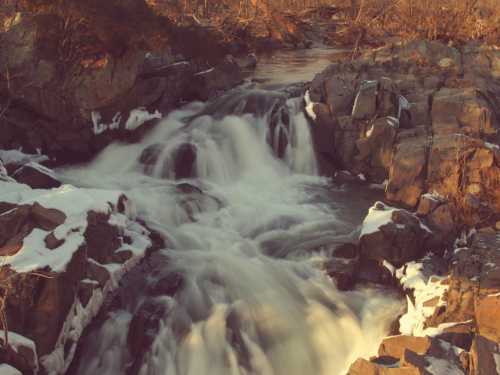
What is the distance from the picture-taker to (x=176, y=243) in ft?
28.1

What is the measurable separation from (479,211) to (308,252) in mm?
2948

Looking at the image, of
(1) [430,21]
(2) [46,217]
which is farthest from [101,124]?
(1) [430,21]

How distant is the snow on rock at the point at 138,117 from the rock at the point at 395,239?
6.65 m

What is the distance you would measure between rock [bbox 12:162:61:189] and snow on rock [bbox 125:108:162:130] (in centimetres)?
298

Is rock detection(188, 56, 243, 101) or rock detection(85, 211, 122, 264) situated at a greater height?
rock detection(188, 56, 243, 101)

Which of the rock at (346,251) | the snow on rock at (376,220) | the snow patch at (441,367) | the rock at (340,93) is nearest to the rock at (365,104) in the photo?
the rock at (340,93)

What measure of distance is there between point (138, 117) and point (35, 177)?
353 cm

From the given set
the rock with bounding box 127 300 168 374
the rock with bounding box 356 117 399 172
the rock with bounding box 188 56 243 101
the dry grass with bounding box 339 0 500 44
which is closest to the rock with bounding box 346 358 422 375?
the rock with bounding box 127 300 168 374

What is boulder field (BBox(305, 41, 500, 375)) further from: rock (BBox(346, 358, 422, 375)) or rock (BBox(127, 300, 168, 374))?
rock (BBox(127, 300, 168, 374))

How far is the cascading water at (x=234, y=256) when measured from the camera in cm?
640

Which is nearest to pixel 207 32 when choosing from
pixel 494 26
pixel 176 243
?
pixel 494 26

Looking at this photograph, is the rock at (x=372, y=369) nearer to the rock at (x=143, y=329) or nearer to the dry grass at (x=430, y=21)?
the rock at (x=143, y=329)

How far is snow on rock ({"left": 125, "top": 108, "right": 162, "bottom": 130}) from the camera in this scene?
12.4 meters

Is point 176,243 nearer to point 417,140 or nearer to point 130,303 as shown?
point 130,303
